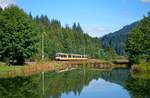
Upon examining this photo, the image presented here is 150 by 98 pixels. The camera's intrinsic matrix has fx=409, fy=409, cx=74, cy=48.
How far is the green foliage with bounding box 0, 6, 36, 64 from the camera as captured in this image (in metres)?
79.1

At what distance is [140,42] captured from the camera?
3984 inches

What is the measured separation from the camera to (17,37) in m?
79.4

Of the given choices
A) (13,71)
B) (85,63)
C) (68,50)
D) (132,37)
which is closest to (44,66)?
(13,71)

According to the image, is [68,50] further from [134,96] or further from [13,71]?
[134,96]

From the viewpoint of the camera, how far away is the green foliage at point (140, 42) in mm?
89875

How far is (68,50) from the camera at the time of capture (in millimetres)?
172625

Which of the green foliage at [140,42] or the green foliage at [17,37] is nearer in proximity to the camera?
the green foliage at [17,37]

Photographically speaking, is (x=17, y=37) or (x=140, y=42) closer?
(x=17, y=37)

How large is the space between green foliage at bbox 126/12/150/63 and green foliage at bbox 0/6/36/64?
2485 cm

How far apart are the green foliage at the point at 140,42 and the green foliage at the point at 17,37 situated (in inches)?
978

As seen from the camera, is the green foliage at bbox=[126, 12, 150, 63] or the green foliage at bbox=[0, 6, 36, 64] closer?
the green foliage at bbox=[0, 6, 36, 64]

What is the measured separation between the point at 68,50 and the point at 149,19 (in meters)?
81.5

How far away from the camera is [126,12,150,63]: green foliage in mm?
89875

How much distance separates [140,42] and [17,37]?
34956mm
